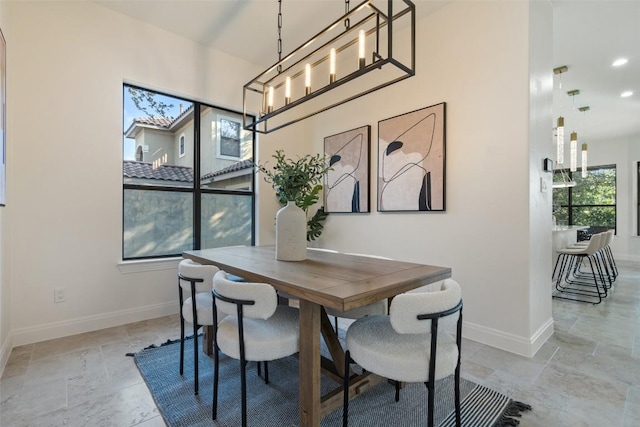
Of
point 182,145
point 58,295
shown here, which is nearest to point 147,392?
point 58,295

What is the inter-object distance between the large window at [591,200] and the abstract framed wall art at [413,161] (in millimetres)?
5814

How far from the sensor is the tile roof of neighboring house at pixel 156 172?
310 cm

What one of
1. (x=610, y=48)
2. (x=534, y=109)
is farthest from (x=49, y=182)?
(x=610, y=48)

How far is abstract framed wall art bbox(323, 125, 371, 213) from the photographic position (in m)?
3.56

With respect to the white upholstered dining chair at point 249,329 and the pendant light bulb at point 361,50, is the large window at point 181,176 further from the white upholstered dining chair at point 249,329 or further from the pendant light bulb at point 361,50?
the pendant light bulb at point 361,50

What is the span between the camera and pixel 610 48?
3.28 metres

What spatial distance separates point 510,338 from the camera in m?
2.38

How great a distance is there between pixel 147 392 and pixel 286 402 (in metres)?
0.88

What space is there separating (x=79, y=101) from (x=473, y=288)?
4.00m

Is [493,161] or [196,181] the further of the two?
[196,181]

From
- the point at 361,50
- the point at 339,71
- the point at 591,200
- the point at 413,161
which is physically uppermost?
the point at 339,71

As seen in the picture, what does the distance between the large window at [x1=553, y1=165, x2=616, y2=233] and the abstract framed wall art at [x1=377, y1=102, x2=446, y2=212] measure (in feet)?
19.1

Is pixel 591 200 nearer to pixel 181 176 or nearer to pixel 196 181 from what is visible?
pixel 196 181

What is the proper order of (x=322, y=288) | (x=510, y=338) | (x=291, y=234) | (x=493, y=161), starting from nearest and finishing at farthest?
1. (x=322, y=288)
2. (x=291, y=234)
3. (x=510, y=338)
4. (x=493, y=161)
